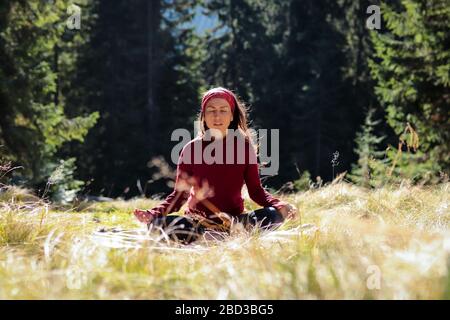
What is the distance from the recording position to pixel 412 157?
10.5 m

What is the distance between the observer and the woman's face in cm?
412

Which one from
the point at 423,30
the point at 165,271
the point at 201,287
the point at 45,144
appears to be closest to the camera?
the point at 201,287

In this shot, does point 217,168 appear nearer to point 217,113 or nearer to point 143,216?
point 217,113

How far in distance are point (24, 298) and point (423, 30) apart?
9954 millimetres

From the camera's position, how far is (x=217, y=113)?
4133 millimetres

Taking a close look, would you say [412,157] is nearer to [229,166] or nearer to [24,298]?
[229,166]

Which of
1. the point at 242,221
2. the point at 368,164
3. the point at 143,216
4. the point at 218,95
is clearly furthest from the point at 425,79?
the point at 143,216

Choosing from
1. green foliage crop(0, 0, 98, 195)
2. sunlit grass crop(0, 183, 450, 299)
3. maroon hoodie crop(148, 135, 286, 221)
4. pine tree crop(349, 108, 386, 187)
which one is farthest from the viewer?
green foliage crop(0, 0, 98, 195)

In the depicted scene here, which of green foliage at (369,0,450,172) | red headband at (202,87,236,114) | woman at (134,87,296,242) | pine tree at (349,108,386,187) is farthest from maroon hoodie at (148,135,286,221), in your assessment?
green foliage at (369,0,450,172)

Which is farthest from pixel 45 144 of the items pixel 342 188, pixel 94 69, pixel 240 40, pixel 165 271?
pixel 240 40

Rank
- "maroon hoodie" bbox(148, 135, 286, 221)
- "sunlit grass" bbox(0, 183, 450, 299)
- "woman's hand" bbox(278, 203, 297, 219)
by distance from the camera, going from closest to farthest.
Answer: "sunlit grass" bbox(0, 183, 450, 299)
"woman's hand" bbox(278, 203, 297, 219)
"maroon hoodie" bbox(148, 135, 286, 221)

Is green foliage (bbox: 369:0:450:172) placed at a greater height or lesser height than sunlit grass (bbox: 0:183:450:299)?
greater

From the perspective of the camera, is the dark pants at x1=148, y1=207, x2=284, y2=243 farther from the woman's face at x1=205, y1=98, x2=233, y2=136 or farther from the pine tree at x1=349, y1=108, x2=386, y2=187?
the pine tree at x1=349, y1=108, x2=386, y2=187

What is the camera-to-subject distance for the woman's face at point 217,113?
4.12m
